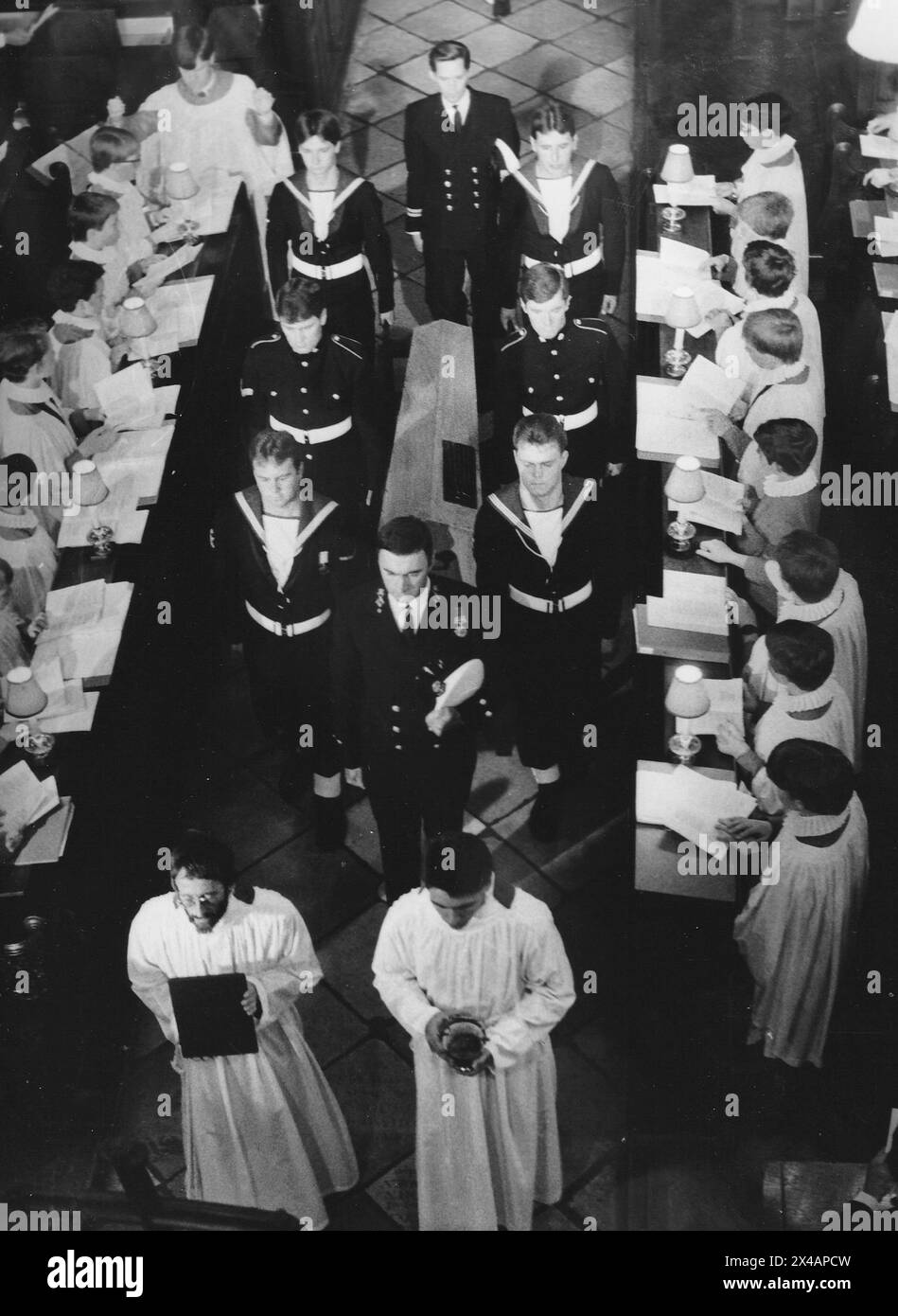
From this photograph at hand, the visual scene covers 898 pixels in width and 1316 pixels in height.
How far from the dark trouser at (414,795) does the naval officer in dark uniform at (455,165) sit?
2.85m

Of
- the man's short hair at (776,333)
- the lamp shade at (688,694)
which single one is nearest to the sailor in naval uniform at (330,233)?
the man's short hair at (776,333)

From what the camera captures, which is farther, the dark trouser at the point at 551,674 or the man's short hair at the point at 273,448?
the dark trouser at the point at 551,674

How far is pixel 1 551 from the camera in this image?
18.0 feet

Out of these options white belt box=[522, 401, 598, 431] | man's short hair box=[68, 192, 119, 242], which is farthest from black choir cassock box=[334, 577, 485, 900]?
man's short hair box=[68, 192, 119, 242]

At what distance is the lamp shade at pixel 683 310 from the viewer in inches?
237

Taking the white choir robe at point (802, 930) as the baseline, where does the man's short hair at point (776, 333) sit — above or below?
above

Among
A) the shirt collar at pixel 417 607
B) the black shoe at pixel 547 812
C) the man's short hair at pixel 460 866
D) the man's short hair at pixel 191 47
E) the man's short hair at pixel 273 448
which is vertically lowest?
the man's short hair at pixel 460 866

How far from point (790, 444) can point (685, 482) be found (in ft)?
1.20

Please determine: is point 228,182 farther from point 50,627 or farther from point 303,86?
point 50,627

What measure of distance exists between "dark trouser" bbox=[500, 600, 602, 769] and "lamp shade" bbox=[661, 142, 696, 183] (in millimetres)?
2463

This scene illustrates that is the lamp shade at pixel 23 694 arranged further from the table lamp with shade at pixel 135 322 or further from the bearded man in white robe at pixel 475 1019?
the table lamp with shade at pixel 135 322

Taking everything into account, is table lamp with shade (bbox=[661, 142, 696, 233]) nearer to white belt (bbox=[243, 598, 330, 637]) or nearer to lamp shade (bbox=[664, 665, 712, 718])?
white belt (bbox=[243, 598, 330, 637])

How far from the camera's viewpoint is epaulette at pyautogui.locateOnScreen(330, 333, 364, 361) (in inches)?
245
